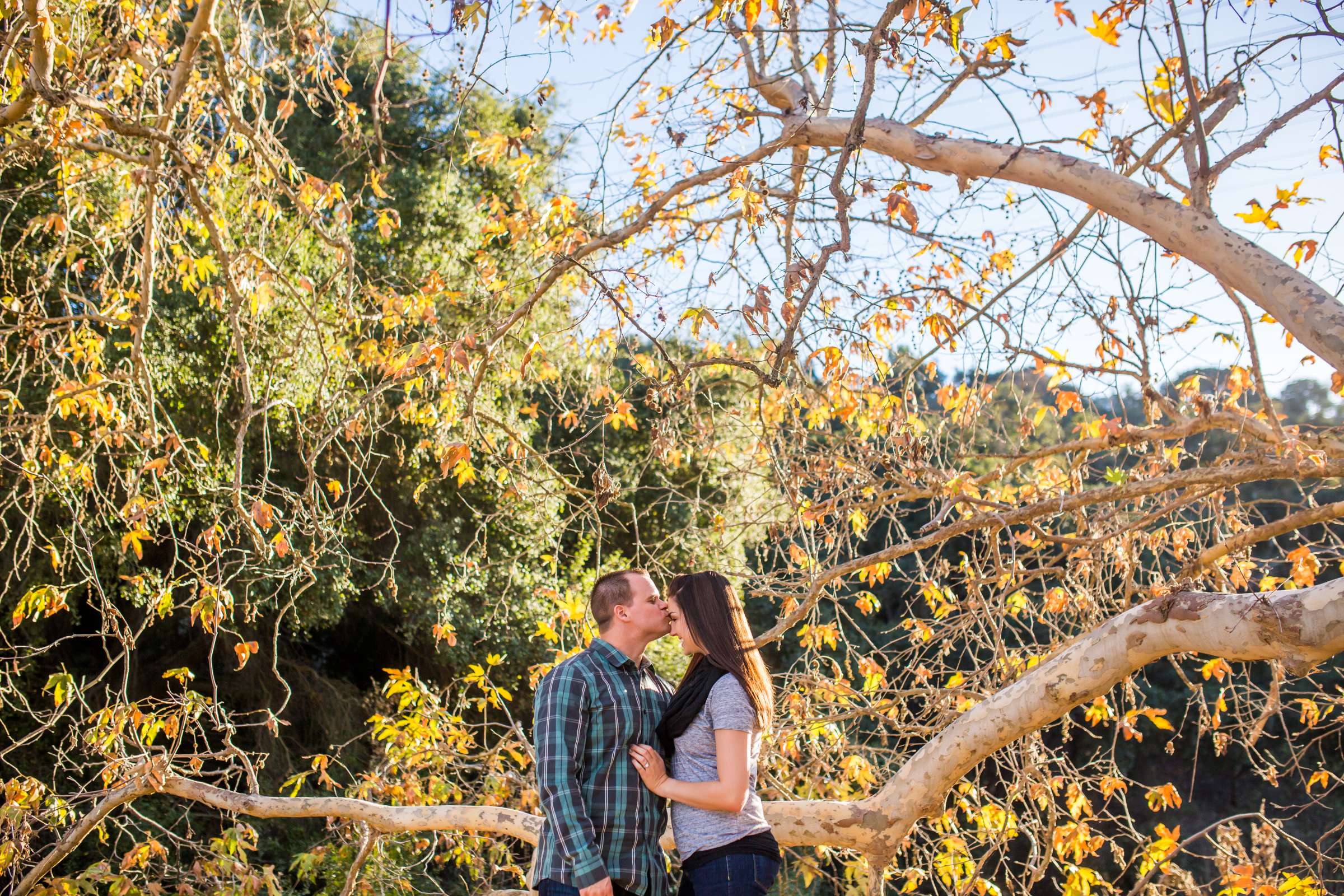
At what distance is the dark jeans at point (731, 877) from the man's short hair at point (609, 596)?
1.80 feet

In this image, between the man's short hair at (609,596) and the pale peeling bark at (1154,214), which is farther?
the man's short hair at (609,596)

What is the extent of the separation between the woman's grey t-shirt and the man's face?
22 centimetres

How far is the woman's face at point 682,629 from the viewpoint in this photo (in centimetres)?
229

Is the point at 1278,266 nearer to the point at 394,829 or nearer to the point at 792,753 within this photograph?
the point at 792,753

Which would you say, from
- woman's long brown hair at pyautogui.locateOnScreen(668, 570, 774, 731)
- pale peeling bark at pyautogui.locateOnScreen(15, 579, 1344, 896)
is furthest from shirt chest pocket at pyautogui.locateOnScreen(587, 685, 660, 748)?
pale peeling bark at pyautogui.locateOnScreen(15, 579, 1344, 896)

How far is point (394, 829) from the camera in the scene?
3.42 meters

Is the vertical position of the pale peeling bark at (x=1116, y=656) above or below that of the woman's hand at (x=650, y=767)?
above

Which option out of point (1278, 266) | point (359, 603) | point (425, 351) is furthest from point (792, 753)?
A: point (359, 603)

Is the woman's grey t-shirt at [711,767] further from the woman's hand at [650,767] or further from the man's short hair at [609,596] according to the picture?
the man's short hair at [609,596]

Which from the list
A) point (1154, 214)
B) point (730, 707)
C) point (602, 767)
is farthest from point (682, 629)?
point (1154, 214)

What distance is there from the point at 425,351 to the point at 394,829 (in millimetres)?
1533

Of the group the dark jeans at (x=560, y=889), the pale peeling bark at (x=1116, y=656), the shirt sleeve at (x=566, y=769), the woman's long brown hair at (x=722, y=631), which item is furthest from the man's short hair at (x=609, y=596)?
the pale peeling bark at (x=1116, y=656)

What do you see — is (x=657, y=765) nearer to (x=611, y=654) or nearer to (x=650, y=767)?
(x=650, y=767)

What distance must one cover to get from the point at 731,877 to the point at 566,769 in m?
0.41
